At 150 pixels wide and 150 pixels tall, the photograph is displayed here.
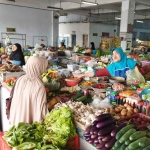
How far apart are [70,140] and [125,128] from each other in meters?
0.68

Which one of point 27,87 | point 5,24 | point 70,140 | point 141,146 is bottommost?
point 70,140

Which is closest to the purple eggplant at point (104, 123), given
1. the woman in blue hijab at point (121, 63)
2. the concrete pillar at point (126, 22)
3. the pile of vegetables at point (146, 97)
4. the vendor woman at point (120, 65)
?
the pile of vegetables at point (146, 97)

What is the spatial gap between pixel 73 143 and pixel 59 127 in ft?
0.92

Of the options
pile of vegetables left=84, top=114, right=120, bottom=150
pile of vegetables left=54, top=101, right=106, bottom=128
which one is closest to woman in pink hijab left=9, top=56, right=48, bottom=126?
pile of vegetables left=54, top=101, right=106, bottom=128

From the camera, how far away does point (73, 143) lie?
2252 millimetres

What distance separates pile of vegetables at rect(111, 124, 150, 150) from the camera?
1.64 meters

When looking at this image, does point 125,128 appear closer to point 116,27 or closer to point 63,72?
point 63,72

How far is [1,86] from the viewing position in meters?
4.33

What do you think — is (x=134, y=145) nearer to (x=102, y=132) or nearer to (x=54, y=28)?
(x=102, y=132)

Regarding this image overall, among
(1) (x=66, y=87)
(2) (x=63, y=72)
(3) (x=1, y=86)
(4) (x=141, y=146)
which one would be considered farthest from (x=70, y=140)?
(3) (x=1, y=86)

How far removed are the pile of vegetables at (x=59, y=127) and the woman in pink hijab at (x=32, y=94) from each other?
0.25 metres

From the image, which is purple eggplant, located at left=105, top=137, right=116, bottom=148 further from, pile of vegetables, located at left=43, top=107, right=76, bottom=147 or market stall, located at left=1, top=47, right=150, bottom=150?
pile of vegetables, located at left=43, top=107, right=76, bottom=147

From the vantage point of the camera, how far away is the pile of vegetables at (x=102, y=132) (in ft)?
6.03

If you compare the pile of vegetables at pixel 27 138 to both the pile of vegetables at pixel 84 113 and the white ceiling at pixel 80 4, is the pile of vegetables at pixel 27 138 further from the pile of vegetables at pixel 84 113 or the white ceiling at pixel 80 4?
the white ceiling at pixel 80 4
